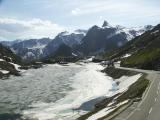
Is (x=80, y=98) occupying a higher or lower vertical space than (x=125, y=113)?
lower

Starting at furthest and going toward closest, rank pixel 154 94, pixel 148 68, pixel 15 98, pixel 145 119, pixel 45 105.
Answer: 1. pixel 148 68
2. pixel 15 98
3. pixel 45 105
4. pixel 154 94
5. pixel 145 119

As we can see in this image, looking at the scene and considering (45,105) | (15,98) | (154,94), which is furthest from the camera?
(15,98)

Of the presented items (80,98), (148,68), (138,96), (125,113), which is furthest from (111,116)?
(148,68)

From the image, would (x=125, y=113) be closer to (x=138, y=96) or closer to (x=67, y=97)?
(x=138, y=96)

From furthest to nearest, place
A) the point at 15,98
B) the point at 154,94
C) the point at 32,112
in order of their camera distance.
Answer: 1. the point at 15,98
2. the point at 32,112
3. the point at 154,94

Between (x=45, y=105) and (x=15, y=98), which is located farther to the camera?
(x=15, y=98)

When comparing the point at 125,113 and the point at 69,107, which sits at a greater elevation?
the point at 125,113

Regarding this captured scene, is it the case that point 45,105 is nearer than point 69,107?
No

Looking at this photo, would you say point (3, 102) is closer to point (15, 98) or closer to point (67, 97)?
point (15, 98)

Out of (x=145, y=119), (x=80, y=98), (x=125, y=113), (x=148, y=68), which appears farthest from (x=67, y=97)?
(x=148, y=68)
